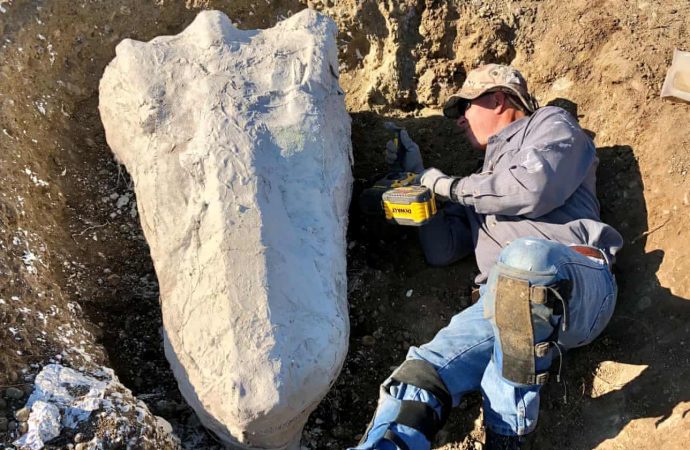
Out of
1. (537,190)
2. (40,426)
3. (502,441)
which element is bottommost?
(502,441)

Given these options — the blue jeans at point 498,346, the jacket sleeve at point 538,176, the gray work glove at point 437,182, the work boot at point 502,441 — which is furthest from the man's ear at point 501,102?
the work boot at point 502,441

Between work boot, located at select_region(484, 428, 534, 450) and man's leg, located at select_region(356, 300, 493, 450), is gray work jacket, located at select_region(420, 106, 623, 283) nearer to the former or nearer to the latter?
man's leg, located at select_region(356, 300, 493, 450)

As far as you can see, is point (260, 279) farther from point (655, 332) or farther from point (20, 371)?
point (655, 332)

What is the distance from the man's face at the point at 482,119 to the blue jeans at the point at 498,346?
0.87m

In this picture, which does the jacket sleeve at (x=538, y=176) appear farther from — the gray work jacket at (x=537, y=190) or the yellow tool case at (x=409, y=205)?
the yellow tool case at (x=409, y=205)

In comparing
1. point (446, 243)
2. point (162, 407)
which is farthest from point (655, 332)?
point (162, 407)

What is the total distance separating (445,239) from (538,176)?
666 mm

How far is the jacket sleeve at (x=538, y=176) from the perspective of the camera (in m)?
2.79

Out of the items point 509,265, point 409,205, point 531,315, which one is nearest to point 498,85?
point 409,205

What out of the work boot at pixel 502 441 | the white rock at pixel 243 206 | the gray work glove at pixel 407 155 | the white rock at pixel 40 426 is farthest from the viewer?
the gray work glove at pixel 407 155

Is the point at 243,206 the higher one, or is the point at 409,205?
the point at 243,206

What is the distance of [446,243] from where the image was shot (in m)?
3.29

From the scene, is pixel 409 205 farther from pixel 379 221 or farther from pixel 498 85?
pixel 498 85

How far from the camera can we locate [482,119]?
3.28 metres
